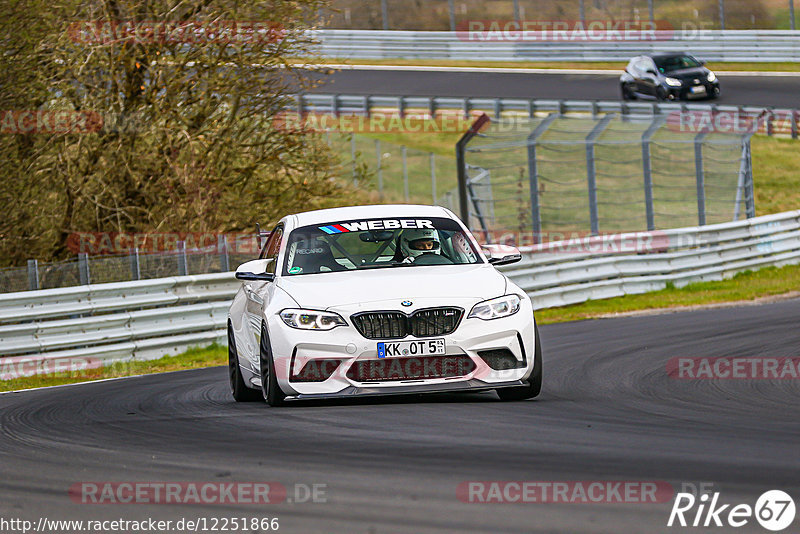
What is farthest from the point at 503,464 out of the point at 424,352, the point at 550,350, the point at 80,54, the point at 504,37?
the point at 504,37

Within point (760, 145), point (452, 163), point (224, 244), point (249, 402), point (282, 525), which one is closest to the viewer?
point (282, 525)

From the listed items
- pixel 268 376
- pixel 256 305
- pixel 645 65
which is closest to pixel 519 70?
pixel 645 65

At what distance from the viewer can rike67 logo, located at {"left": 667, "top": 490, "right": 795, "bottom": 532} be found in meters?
4.95

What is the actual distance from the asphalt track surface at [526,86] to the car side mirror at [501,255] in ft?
102

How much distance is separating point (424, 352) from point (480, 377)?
0.43m

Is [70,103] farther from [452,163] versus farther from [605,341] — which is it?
[452,163]

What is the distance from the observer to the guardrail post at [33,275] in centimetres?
1531

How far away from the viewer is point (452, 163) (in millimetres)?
33312

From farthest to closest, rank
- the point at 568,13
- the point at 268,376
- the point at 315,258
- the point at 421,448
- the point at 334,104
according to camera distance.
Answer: the point at 568,13 → the point at 334,104 → the point at 315,258 → the point at 268,376 → the point at 421,448

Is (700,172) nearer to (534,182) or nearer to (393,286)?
(534,182)

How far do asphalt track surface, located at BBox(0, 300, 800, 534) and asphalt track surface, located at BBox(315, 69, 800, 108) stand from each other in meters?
32.1

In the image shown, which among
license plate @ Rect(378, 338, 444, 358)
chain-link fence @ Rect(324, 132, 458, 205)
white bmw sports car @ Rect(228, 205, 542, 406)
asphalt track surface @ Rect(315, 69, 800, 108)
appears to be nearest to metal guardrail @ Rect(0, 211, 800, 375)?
white bmw sports car @ Rect(228, 205, 542, 406)

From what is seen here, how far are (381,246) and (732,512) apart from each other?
16.9ft

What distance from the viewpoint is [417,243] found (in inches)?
390
